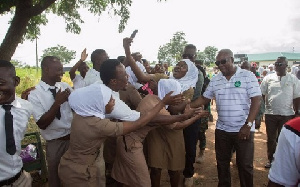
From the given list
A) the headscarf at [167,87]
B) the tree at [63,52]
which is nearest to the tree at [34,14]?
the headscarf at [167,87]

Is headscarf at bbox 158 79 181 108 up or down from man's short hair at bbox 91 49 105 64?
down

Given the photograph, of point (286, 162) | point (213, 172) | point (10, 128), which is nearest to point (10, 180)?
point (10, 128)

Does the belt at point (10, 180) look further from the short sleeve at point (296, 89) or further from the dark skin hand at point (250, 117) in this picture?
the short sleeve at point (296, 89)

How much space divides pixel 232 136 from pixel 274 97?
2074mm

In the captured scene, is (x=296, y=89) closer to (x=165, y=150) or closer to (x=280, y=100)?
(x=280, y=100)

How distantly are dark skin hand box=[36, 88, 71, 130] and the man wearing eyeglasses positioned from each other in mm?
4015

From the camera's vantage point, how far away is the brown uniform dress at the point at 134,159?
2.69 m

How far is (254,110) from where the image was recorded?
314cm

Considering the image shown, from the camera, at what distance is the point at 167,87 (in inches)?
119

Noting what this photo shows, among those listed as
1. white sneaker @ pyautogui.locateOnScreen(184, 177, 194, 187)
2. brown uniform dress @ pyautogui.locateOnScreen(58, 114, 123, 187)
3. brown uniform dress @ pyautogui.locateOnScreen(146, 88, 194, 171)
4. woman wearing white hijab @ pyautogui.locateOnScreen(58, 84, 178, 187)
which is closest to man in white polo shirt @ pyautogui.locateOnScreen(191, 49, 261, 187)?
brown uniform dress @ pyautogui.locateOnScreen(146, 88, 194, 171)

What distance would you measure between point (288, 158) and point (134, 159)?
1.72m

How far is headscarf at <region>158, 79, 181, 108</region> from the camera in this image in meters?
3.00

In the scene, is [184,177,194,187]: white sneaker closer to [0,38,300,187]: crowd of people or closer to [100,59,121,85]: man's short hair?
[0,38,300,187]: crowd of people

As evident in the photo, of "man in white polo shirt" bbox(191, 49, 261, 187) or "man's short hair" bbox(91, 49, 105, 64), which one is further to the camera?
"man's short hair" bbox(91, 49, 105, 64)
